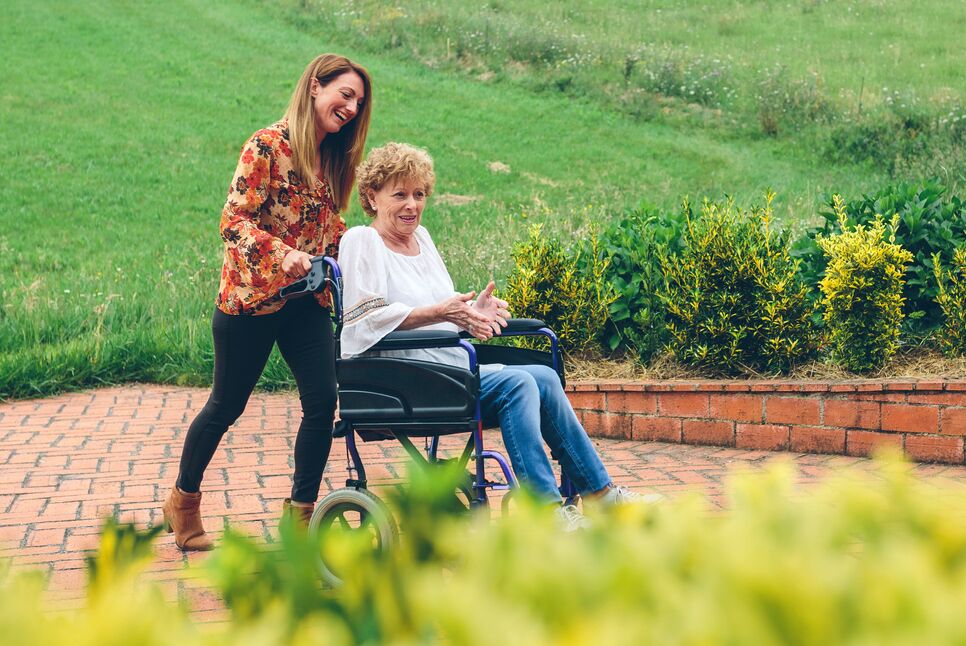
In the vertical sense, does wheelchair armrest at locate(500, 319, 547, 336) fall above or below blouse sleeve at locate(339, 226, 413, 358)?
below

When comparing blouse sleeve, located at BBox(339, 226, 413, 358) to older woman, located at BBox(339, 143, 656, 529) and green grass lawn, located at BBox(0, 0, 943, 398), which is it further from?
green grass lawn, located at BBox(0, 0, 943, 398)

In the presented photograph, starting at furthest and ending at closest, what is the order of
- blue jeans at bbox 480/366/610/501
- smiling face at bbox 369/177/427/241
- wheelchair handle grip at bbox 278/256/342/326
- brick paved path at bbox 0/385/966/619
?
brick paved path at bbox 0/385/966/619
smiling face at bbox 369/177/427/241
wheelchair handle grip at bbox 278/256/342/326
blue jeans at bbox 480/366/610/501

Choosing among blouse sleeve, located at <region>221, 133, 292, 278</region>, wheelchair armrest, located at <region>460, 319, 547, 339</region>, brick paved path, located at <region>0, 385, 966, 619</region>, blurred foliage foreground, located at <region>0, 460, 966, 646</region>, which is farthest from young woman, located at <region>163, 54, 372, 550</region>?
blurred foliage foreground, located at <region>0, 460, 966, 646</region>

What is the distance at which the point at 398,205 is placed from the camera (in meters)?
3.91

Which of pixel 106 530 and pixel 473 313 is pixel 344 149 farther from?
pixel 106 530

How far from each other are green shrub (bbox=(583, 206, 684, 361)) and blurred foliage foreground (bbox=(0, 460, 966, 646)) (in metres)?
4.71

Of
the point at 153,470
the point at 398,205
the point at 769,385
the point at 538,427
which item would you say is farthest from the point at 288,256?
the point at 769,385

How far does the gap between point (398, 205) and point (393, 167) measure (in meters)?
0.14

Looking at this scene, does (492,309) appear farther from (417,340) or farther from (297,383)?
(297,383)

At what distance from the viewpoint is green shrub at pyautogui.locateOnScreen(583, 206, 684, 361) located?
19.7 feet

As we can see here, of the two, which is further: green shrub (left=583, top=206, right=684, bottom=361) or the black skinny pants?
green shrub (left=583, top=206, right=684, bottom=361)

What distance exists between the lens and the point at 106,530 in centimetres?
128

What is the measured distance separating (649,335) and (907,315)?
4.45ft

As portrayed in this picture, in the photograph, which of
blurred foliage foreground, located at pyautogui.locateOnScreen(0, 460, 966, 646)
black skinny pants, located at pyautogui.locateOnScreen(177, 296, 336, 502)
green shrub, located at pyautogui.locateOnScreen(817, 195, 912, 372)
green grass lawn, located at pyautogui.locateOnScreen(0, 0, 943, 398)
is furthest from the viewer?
green grass lawn, located at pyautogui.locateOnScreen(0, 0, 943, 398)
